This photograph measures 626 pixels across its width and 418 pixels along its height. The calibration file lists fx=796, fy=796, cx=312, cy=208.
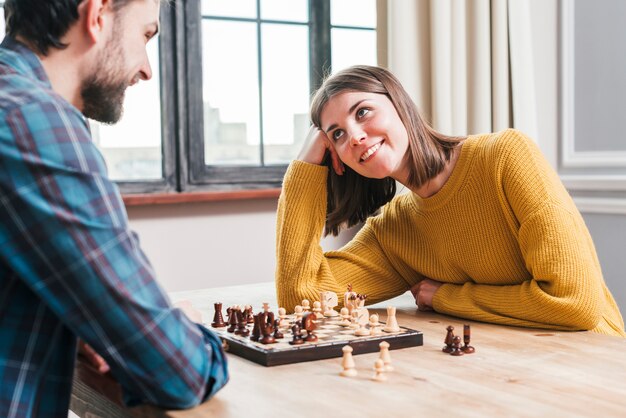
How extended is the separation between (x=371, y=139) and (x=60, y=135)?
102cm

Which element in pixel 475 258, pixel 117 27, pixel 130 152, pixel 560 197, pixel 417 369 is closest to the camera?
pixel 117 27

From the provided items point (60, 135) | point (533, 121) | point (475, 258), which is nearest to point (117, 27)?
point (60, 135)

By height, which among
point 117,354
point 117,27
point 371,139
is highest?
point 117,27

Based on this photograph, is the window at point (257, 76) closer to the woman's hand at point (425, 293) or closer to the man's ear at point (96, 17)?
the woman's hand at point (425, 293)

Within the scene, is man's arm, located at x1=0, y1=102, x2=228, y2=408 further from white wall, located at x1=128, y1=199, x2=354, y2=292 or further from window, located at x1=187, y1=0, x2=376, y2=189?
window, located at x1=187, y1=0, x2=376, y2=189

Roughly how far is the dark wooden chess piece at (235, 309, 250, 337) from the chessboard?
1 centimetres

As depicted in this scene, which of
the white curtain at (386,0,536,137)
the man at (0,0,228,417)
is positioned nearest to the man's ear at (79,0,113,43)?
the man at (0,0,228,417)

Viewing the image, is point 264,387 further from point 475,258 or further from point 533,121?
point 533,121

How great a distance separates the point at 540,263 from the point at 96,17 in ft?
3.43

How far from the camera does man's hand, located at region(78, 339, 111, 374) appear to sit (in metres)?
1.26

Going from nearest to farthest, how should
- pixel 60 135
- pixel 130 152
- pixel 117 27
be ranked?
1. pixel 60 135
2. pixel 117 27
3. pixel 130 152

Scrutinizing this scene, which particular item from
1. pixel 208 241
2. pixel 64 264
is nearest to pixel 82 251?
pixel 64 264

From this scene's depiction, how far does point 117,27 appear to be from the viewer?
1.24m

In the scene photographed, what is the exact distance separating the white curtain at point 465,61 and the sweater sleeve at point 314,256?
109 cm
